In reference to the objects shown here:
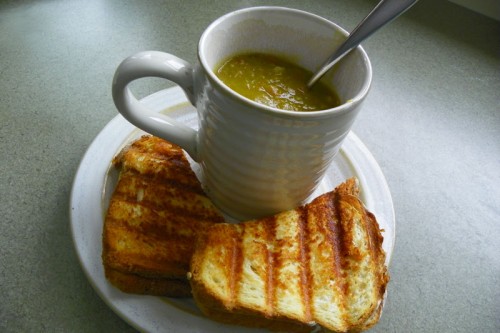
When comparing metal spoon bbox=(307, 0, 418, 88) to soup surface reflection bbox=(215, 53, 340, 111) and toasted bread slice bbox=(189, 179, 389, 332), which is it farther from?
toasted bread slice bbox=(189, 179, 389, 332)

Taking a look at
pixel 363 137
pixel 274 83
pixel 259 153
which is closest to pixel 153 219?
pixel 259 153

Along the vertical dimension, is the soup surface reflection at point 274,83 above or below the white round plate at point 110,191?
above

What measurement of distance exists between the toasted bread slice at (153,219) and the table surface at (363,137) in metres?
0.15

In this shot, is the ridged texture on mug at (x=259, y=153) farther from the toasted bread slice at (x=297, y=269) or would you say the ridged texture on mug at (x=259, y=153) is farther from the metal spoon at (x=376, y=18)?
the metal spoon at (x=376, y=18)

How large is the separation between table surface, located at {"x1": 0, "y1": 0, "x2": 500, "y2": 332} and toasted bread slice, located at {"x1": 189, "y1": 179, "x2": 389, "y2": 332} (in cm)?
19

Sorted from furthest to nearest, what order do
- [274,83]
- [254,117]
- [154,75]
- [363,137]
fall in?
1. [363,137]
2. [274,83]
3. [154,75]
4. [254,117]

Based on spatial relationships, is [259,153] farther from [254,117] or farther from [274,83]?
[274,83]

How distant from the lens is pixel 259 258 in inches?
39.4

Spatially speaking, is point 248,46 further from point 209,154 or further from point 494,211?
point 494,211

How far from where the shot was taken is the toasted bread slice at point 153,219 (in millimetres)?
943

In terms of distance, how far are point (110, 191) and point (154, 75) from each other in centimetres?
34

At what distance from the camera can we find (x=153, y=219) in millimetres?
1029

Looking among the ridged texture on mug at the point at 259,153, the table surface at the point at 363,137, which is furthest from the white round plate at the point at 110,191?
the ridged texture on mug at the point at 259,153

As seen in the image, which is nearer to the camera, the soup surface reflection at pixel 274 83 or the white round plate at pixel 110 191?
the white round plate at pixel 110 191
